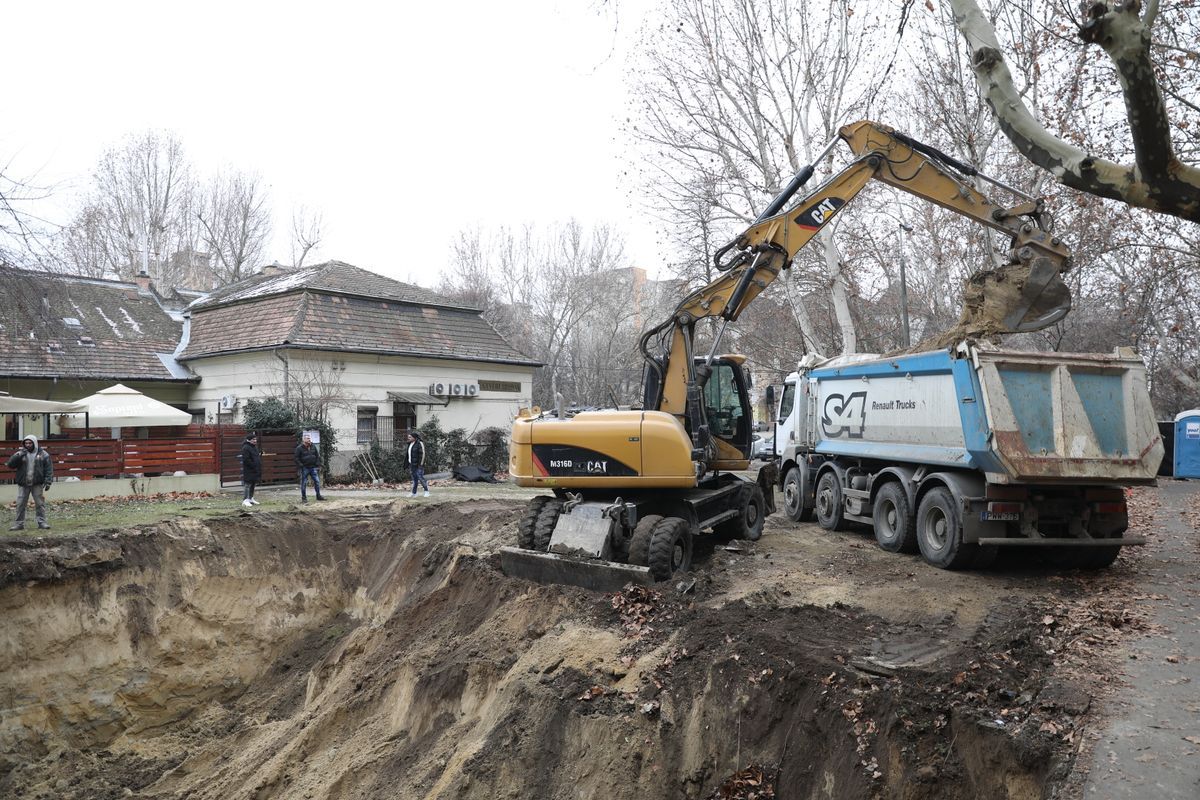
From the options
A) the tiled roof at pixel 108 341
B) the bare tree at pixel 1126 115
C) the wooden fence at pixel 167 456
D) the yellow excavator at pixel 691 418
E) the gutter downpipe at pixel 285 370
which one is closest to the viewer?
the bare tree at pixel 1126 115

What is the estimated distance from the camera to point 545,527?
10.0 m

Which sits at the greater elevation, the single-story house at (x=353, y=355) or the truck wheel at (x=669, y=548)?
the single-story house at (x=353, y=355)

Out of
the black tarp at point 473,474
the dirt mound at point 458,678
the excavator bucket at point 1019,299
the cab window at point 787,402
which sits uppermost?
the excavator bucket at point 1019,299

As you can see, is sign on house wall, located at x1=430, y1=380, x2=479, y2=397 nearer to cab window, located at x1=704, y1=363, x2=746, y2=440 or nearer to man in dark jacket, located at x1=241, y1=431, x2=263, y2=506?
man in dark jacket, located at x1=241, y1=431, x2=263, y2=506

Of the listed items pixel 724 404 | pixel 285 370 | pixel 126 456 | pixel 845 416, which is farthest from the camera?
pixel 285 370

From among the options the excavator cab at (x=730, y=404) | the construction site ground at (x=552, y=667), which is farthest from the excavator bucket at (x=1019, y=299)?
the construction site ground at (x=552, y=667)

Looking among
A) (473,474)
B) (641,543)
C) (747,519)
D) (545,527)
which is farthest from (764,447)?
(641,543)

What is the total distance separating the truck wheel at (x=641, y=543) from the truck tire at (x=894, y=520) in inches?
141

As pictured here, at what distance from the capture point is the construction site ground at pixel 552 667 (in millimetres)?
5770

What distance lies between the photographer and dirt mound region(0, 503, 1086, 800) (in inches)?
240

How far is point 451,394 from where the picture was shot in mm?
26469

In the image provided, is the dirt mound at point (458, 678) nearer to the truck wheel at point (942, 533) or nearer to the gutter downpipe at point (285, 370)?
the truck wheel at point (942, 533)

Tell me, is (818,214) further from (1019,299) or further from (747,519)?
(747,519)

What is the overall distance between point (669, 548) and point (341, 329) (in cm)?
1753
